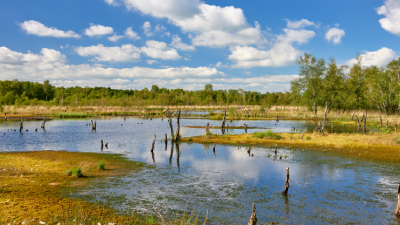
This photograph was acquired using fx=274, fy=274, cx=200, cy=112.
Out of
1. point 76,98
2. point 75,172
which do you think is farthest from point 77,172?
point 76,98

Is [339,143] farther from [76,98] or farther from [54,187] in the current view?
[76,98]

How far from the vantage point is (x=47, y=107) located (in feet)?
344

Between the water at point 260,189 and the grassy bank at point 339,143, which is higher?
the grassy bank at point 339,143

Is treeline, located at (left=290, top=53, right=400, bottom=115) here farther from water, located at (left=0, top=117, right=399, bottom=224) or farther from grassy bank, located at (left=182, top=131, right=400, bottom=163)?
water, located at (left=0, top=117, right=399, bottom=224)

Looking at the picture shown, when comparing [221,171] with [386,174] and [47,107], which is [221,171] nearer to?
[386,174]

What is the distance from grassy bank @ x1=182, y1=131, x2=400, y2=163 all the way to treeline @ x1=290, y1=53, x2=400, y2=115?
32.2m

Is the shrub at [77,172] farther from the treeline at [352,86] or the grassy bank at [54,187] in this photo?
the treeline at [352,86]

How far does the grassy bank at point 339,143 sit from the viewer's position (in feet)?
87.9

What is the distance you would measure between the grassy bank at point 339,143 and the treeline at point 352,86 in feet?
105

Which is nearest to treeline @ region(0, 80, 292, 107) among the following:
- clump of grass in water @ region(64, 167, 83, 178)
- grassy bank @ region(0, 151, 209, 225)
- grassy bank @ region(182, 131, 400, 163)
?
grassy bank @ region(182, 131, 400, 163)

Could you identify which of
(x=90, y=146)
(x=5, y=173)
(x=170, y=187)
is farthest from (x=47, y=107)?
(x=170, y=187)

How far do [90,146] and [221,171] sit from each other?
1981 cm

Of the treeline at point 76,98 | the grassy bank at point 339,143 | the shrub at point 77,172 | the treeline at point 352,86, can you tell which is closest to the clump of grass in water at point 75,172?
the shrub at point 77,172

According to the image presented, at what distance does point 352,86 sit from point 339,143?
52.6 m
